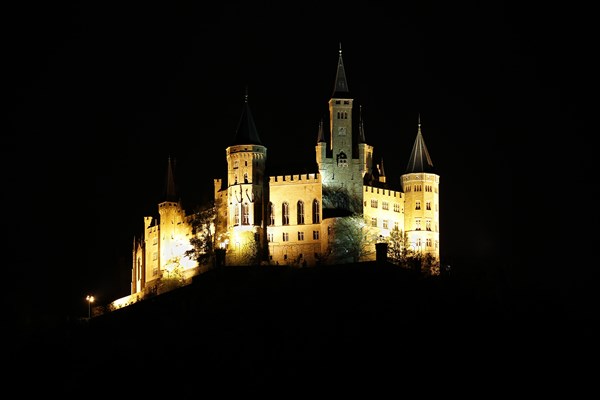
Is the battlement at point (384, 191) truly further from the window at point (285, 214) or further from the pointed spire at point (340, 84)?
the pointed spire at point (340, 84)

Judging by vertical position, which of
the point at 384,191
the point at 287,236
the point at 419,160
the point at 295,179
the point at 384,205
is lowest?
the point at 287,236

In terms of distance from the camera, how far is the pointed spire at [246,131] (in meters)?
137

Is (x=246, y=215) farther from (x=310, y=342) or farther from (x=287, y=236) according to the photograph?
(x=310, y=342)

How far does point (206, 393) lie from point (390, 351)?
11.6m

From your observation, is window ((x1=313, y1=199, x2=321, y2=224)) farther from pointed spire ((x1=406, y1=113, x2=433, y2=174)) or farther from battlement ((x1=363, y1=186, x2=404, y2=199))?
pointed spire ((x1=406, y1=113, x2=433, y2=174))

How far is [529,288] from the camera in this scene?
→ 5157 inches

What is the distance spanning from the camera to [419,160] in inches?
5527

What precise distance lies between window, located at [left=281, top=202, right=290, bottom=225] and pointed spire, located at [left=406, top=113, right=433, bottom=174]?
1019cm

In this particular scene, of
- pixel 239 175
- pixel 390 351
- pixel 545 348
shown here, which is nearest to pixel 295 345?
pixel 390 351

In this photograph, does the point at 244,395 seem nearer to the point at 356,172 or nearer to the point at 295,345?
the point at 295,345

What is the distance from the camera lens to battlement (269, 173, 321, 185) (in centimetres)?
13600

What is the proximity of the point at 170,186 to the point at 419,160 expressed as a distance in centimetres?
1958

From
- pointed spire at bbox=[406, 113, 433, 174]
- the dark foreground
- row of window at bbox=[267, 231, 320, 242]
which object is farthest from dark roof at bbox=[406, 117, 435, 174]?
the dark foreground

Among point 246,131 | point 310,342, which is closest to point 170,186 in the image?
point 246,131
